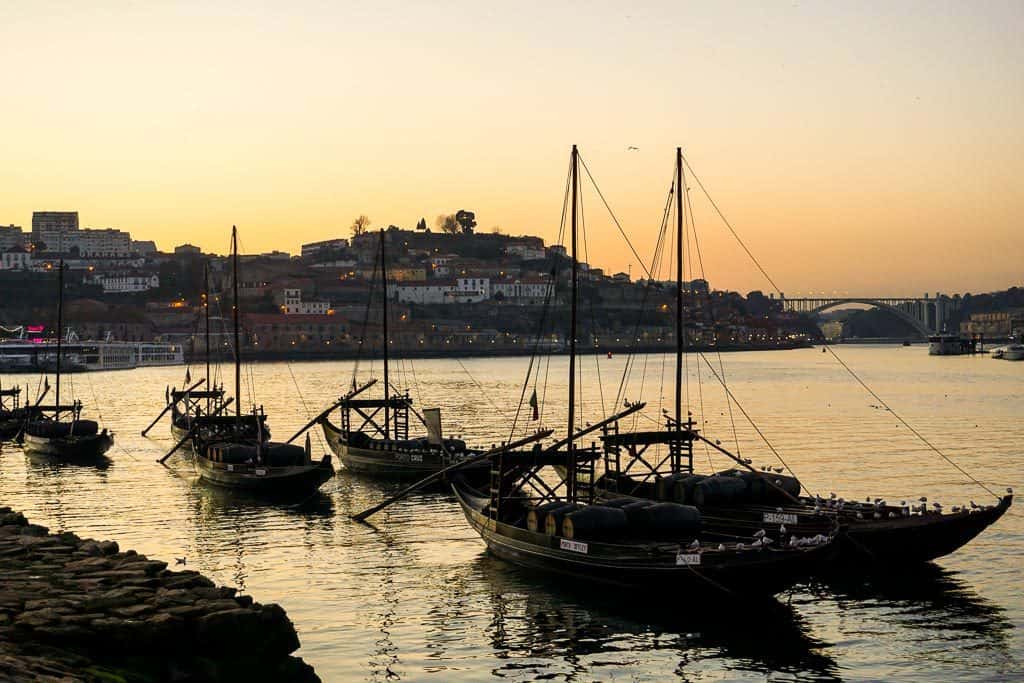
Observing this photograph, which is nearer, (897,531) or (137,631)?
(137,631)

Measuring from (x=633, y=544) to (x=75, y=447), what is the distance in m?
40.7

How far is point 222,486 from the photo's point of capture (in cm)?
4584

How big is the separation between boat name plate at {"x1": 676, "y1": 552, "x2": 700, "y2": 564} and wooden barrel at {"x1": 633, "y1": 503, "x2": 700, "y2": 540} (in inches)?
85.3

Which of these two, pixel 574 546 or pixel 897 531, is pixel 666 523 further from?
pixel 897 531

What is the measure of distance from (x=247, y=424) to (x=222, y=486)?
28.9 feet

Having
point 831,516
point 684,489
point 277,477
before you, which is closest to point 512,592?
point 684,489

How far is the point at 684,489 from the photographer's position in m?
31.3

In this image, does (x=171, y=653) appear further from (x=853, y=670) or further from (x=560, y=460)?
(x=560, y=460)

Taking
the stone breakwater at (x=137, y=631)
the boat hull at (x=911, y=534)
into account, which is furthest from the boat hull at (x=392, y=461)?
the stone breakwater at (x=137, y=631)

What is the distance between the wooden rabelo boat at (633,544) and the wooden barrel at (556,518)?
0.02m

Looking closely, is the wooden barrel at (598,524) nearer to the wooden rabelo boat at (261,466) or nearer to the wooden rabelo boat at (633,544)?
the wooden rabelo boat at (633,544)

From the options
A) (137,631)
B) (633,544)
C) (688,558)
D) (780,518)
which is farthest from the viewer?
(780,518)

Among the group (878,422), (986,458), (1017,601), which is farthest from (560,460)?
(878,422)

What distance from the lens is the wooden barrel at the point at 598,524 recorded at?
26750mm
